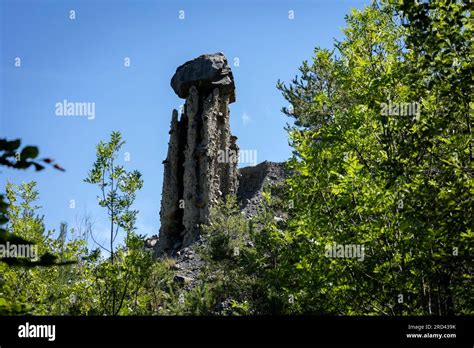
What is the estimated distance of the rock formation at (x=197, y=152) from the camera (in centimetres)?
6538

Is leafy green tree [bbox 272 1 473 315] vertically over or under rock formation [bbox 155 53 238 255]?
under

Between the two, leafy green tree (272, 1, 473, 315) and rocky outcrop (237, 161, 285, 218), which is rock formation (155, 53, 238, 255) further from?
leafy green tree (272, 1, 473, 315)

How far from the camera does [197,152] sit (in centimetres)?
6694

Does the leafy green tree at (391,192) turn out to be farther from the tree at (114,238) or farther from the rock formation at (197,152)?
the rock formation at (197,152)

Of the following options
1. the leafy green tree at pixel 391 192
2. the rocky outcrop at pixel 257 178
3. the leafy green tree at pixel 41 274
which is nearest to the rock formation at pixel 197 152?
the rocky outcrop at pixel 257 178

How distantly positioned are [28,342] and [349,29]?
51.0 ft

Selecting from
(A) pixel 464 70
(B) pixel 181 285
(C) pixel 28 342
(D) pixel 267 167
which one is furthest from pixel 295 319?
(D) pixel 267 167

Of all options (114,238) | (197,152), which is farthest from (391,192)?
(197,152)

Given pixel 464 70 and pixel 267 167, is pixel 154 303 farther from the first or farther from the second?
pixel 267 167

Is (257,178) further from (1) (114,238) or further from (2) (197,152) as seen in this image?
(1) (114,238)

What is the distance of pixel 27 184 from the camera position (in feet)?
81.5

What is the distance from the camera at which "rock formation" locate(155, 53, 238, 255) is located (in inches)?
2574

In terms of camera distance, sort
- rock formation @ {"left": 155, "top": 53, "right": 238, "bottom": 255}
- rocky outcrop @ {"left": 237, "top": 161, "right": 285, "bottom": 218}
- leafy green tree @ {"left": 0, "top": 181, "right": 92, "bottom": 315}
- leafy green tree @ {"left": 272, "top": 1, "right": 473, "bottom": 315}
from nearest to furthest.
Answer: leafy green tree @ {"left": 272, "top": 1, "right": 473, "bottom": 315} → leafy green tree @ {"left": 0, "top": 181, "right": 92, "bottom": 315} → rock formation @ {"left": 155, "top": 53, "right": 238, "bottom": 255} → rocky outcrop @ {"left": 237, "top": 161, "right": 285, "bottom": 218}

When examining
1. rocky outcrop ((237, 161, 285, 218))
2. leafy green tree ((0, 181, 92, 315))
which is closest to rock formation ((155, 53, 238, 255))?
rocky outcrop ((237, 161, 285, 218))
